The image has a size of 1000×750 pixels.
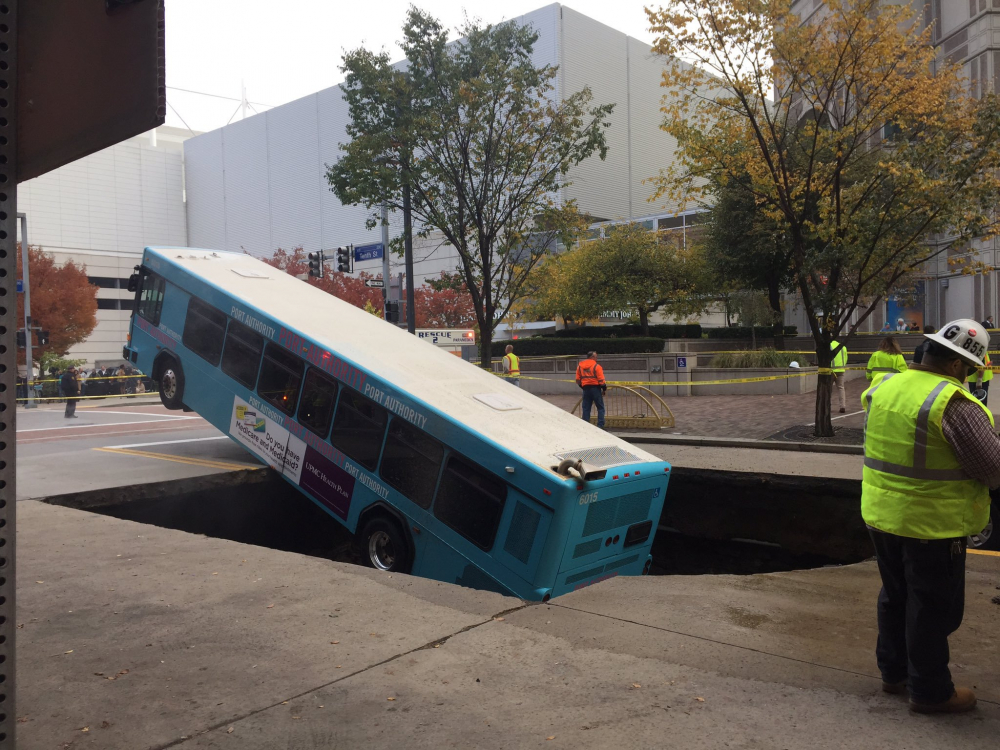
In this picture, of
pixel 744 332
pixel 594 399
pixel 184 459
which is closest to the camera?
pixel 184 459

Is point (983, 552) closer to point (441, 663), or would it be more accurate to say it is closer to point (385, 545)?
point (441, 663)

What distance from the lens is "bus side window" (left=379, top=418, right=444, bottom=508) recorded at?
345 inches

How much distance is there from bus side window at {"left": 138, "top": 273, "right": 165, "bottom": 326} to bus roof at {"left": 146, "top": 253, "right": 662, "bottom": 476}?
470mm

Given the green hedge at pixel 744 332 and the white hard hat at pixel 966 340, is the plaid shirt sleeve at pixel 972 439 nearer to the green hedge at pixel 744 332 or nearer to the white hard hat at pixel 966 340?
the white hard hat at pixel 966 340

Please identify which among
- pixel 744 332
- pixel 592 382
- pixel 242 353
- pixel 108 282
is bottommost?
pixel 592 382

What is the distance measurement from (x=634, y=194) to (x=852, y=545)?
62931 millimetres

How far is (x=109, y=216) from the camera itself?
91.4m

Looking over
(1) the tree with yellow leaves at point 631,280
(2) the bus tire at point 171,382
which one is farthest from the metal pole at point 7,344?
(1) the tree with yellow leaves at point 631,280

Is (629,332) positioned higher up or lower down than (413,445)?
higher up

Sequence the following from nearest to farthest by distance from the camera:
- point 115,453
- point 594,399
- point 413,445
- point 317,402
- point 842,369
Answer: point 413,445 < point 317,402 < point 115,453 < point 842,369 < point 594,399

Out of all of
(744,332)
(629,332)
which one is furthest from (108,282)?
(744,332)

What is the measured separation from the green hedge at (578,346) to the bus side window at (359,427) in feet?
65.1

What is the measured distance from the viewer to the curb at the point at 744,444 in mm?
13414

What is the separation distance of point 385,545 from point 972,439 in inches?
271
